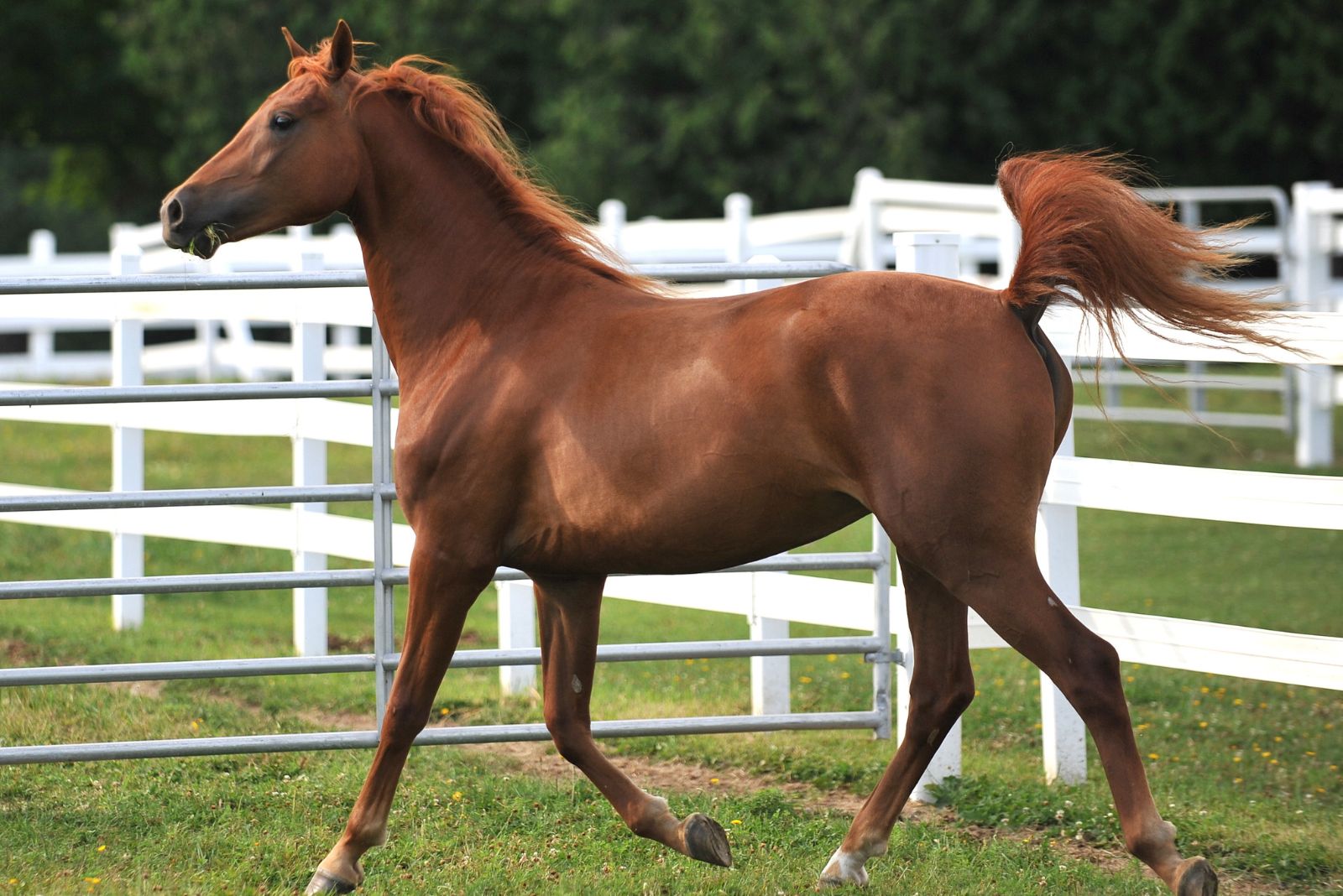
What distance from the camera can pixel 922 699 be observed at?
14.4 ft

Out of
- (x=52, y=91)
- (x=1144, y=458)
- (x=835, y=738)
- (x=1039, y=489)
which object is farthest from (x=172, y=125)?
(x=1039, y=489)

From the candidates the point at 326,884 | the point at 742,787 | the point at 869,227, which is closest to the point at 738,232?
the point at 869,227

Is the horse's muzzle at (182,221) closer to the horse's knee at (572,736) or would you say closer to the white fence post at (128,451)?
the horse's knee at (572,736)

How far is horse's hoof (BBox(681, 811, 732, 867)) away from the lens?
4238 mm

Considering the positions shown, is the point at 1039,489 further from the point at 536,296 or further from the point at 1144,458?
the point at 1144,458

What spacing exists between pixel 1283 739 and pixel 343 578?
3.62 metres

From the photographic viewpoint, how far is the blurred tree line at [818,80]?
22.2 meters

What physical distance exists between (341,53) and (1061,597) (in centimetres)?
289

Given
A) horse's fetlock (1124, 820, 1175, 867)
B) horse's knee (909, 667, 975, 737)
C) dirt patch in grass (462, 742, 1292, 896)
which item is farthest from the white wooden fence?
horse's fetlock (1124, 820, 1175, 867)

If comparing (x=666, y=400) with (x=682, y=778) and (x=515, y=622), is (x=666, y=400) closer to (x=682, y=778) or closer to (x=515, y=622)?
(x=682, y=778)

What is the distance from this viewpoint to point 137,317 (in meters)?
7.20

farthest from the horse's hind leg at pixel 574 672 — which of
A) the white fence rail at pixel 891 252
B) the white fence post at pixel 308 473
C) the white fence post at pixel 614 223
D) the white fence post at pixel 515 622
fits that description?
the white fence post at pixel 614 223

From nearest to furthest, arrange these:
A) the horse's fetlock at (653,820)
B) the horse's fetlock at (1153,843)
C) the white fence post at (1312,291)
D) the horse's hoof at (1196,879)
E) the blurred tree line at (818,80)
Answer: the horse's hoof at (1196,879) < the horse's fetlock at (1153,843) < the horse's fetlock at (653,820) < the white fence post at (1312,291) < the blurred tree line at (818,80)

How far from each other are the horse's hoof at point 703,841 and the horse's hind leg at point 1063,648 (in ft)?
3.21
